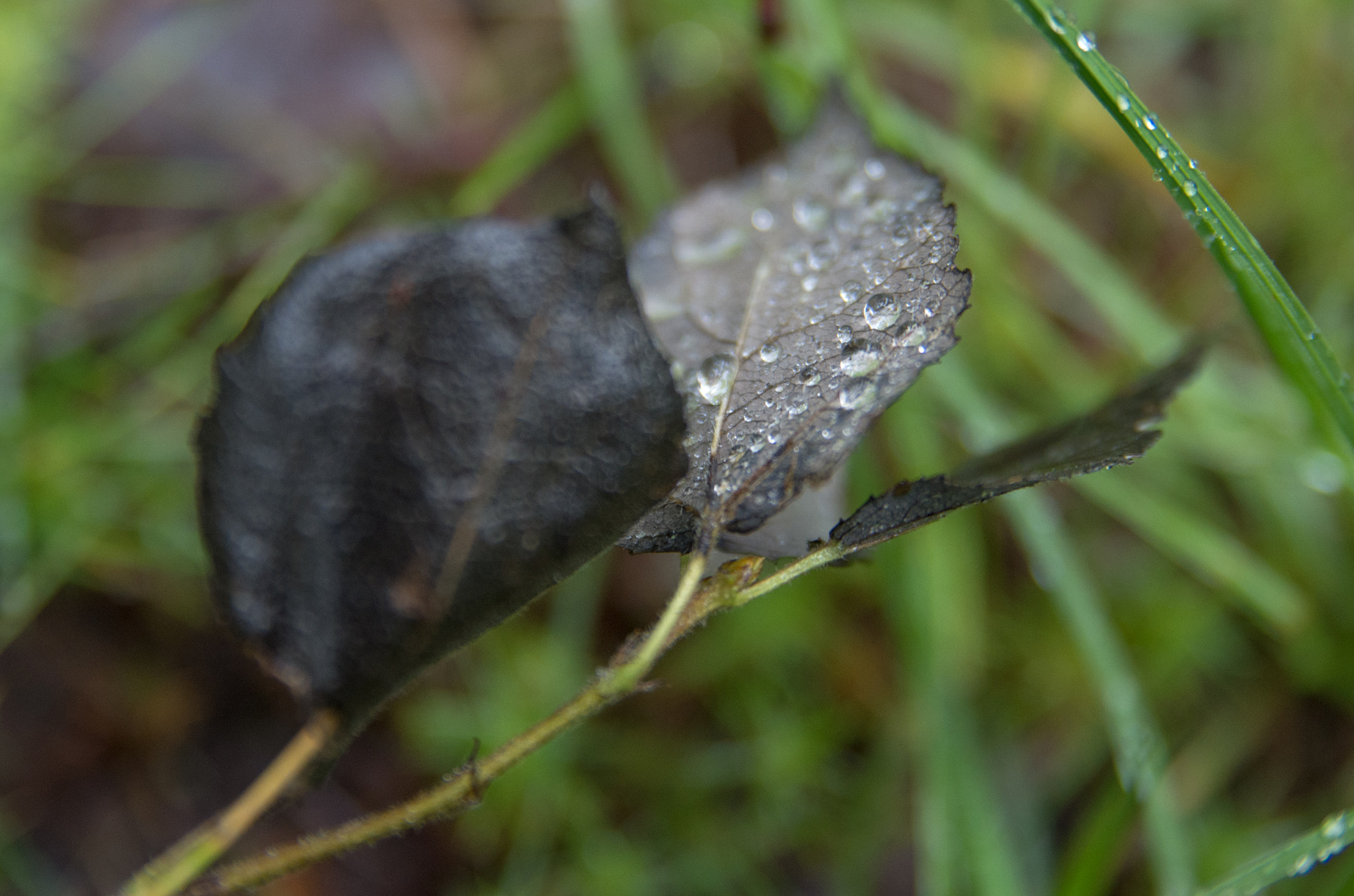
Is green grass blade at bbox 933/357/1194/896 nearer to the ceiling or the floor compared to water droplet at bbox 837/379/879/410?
nearer to the floor

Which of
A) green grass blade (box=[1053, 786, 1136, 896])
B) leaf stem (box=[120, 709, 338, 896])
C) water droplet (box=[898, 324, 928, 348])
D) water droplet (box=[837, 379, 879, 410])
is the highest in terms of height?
leaf stem (box=[120, 709, 338, 896])

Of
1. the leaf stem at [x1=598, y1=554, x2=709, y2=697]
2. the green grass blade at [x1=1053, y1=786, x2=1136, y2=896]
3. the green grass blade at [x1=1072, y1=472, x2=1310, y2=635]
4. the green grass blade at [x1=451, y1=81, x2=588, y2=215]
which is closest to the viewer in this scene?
the leaf stem at [x1=598, y1=554, x2=709, y2=697]

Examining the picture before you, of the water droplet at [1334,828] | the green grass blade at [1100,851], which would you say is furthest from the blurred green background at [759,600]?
the water droplet at [1334,828]

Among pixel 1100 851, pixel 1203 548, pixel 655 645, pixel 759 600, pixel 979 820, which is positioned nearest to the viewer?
pixel 655 645

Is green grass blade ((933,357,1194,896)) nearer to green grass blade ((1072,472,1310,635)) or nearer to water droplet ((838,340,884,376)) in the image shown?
green grass blade ((1072,472,1310,635))

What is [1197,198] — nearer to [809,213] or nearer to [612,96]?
[809,213]

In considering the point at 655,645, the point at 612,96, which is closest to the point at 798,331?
the point at 655,645

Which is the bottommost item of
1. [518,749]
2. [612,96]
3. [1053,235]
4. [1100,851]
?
[1100,851]

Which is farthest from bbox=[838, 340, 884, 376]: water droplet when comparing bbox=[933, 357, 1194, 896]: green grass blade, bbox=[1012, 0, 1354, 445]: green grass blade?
bbox=[933, 357, 1194, 896]: green grass blade

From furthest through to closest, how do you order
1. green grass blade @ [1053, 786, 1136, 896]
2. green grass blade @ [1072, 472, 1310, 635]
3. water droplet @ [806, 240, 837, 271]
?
green grass blade @ [1072, 472, 1310, 635] → green grass blade @ [1053, 786, 1136, 896] → water droplet @ [806, 240, 837, 271]
